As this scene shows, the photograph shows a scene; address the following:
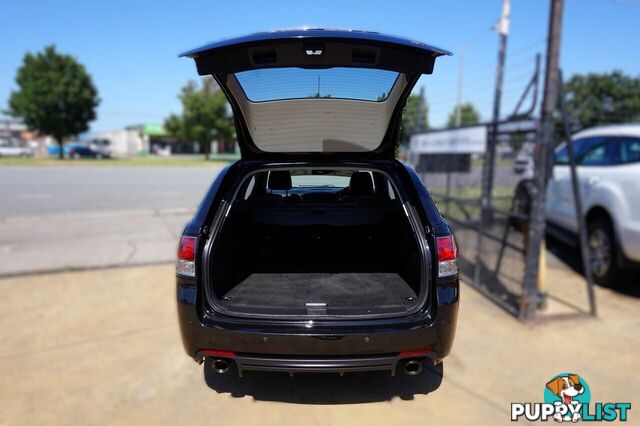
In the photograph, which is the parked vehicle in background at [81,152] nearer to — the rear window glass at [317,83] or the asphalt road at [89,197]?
the asphalt road at [89,197]

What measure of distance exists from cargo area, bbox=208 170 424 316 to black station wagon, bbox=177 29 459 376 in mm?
12

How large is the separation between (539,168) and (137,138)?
75209 mm

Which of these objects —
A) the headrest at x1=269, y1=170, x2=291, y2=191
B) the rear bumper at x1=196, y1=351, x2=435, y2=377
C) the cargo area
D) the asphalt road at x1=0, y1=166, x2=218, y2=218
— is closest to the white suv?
the cargo area

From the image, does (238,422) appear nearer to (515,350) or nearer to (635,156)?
(515,350)

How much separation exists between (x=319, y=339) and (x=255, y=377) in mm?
897

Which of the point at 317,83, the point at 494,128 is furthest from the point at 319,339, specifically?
the point at 494,128

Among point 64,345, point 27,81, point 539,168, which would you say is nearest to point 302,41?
point 539,168

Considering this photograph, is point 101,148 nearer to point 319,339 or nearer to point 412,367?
point 319,339

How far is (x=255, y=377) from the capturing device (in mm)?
3119

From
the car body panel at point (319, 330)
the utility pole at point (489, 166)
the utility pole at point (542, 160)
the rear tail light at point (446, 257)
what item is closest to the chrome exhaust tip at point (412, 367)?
the car body panel at point (319, 330)

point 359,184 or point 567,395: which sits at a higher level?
point 359,184

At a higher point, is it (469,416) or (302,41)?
(302,41)

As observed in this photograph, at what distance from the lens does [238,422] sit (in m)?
2.64

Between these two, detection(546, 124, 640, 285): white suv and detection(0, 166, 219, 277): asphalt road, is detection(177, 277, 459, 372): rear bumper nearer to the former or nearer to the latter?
detection(546, 124, 640, 285): white suv
